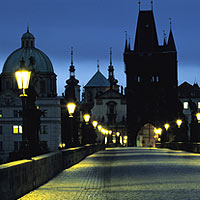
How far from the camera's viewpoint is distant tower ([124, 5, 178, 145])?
150m

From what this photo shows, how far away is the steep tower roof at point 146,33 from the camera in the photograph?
147625mm

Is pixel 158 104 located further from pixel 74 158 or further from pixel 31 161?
pixel 31 161

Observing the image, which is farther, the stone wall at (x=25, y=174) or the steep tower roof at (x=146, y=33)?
the steep tower roof at (x=146, y=33)

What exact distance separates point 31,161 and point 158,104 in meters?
135

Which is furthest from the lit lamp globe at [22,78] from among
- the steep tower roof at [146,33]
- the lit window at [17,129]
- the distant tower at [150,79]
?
the distant tower at [150,79]

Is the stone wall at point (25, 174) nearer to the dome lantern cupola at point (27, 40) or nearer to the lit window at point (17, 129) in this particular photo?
the lit window at point (17, 129)

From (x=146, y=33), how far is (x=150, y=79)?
12.5 meters

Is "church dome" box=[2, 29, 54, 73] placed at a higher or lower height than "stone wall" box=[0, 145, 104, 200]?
higher

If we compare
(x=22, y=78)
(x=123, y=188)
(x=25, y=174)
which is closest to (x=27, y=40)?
(x=22, y=78)

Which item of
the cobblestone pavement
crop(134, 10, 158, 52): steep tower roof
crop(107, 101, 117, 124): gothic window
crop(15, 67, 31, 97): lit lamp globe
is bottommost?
the cobblestone pavement

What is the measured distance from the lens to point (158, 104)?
→ 152250mm

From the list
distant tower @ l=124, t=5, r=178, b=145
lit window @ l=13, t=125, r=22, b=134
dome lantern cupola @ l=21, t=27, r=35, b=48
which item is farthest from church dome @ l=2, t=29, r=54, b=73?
lit window @ l=13, t=125, r=22, b=134

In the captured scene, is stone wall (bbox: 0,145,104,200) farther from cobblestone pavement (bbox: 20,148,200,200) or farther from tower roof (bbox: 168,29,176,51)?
tower roof (bbox: 168,29,176,51)

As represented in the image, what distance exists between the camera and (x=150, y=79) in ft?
505
